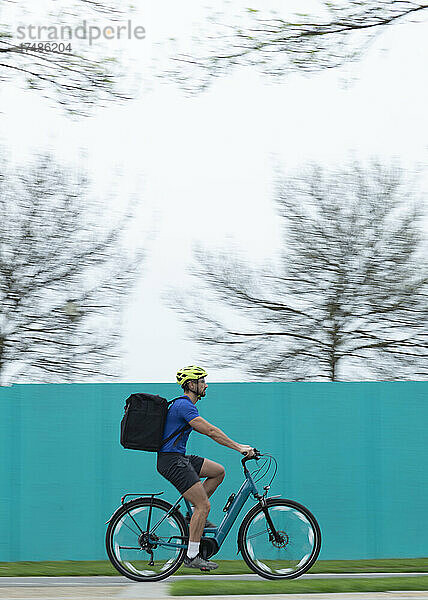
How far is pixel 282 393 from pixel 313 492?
103 cm

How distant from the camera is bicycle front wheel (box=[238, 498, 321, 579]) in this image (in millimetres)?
7246

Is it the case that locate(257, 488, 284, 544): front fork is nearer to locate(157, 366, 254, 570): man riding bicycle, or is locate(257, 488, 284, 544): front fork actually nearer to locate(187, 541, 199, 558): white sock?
locate(157, 366, 254, 570): man riding bicycle

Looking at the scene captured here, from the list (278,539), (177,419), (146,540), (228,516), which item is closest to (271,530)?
(278,539)

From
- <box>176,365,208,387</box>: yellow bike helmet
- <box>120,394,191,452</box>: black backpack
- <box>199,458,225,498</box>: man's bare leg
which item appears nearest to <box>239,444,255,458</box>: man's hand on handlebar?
<box>199,458,225,498</box>: man's bare leg

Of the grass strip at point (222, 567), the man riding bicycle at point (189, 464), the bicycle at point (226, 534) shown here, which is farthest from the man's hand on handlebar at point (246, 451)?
the grass strip at point (222, 567)

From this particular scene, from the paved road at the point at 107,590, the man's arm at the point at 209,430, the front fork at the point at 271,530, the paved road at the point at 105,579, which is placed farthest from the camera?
the paved road at the point at 105,579

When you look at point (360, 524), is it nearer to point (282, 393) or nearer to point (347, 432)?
point (347, 432)

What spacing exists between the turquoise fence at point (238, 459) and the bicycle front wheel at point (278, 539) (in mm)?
1587

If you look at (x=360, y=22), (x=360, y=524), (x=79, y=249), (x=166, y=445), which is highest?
(x=360, y=22)

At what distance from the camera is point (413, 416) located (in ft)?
29.9

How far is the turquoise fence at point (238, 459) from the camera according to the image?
28.9 ft

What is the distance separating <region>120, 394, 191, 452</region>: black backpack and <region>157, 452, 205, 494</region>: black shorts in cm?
11

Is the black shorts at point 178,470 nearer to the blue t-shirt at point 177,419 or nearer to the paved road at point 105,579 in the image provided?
the blue t-shirt at point 177,419

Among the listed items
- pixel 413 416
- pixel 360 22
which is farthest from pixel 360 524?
pixel 360 22
